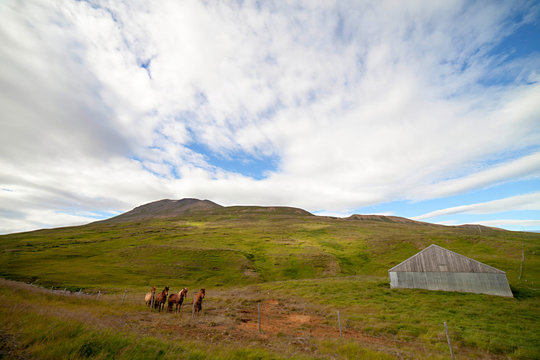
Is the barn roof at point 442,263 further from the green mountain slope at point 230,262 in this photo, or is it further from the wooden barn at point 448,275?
the green mountain slope at point 230,262

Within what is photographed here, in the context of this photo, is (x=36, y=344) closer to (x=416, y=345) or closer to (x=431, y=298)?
(x=416, y=345)

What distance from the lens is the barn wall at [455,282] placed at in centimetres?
3516

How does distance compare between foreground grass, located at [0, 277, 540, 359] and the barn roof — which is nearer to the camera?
foreground grass, located at [0, 277, 540, 359]

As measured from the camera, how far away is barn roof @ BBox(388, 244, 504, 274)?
1483 inches

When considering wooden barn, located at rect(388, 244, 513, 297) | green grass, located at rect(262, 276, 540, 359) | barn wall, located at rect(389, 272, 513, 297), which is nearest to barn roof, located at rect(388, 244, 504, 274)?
wooden barn, located at rect(388, 244, 513, 297)

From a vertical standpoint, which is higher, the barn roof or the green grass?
the barn roof

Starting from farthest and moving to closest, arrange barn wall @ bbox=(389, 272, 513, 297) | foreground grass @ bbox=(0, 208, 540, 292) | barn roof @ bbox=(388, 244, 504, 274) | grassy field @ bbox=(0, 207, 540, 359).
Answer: foreground grass @ bbox=(0, 208, 540, 292)
barn roof @ bbox=(388, 244, 504, 274)
barn wall @ bbox=(389, 272, 513, 297)
grassy field @ bbox=(0, 207, 540, 359)

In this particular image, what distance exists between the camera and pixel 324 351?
42.9ft

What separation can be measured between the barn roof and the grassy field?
16.5 feet

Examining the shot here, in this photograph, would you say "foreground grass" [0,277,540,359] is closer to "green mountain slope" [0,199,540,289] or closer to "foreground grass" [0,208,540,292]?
"foreground grass" [0,208,540,292]

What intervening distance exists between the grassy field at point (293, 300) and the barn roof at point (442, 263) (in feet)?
16.5

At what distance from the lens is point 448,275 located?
39.2 m

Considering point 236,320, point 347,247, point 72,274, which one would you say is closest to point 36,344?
point 236,320

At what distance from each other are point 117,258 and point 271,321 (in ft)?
218
